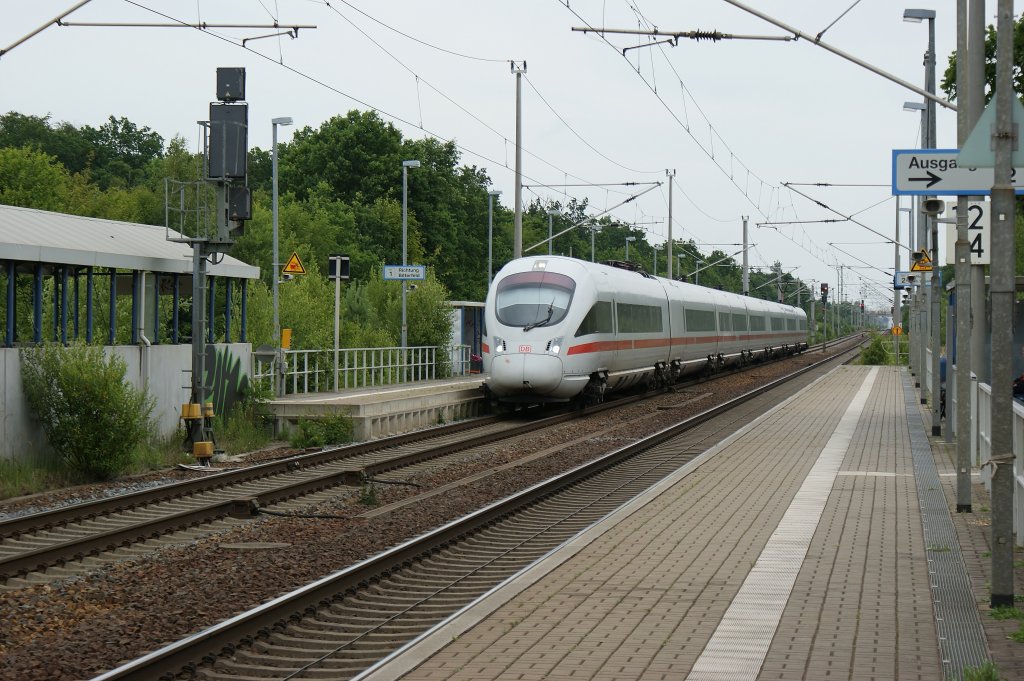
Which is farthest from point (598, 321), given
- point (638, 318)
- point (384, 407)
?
point (384, 407)

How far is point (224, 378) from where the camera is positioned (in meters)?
20.7

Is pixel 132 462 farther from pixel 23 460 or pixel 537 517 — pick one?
pixel 537 517

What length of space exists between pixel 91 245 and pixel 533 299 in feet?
31.5

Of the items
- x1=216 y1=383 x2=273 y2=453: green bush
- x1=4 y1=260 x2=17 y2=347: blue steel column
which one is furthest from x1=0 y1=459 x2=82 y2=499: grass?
x1=216 y1=383 x2=273 y2=453: green bush

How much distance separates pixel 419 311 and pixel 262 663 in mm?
27753

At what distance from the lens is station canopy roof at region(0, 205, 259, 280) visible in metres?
15.5

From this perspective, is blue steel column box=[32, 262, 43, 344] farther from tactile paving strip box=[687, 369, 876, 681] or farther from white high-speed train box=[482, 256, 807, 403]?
white high-speed train box=[482, 256, 807, 403]

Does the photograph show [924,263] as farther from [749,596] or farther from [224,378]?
[749,596]

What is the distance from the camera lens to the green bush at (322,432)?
20141 millimetres

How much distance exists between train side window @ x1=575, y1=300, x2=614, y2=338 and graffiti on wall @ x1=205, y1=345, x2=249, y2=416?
268 inches

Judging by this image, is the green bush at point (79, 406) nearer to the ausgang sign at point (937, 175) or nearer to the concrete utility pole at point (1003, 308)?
the ausgang sign at point (937, 175)

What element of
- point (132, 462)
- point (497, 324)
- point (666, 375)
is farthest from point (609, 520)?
point (666, 375)

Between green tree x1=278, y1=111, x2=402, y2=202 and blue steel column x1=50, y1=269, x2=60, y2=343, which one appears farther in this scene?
green tree x1=278, y1=111, x2=402, y2=202

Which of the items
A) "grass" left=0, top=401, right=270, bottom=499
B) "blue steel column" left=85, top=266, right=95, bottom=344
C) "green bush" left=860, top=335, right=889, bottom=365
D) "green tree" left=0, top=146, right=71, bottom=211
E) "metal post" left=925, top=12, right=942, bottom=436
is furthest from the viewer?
"green bush" left=860, top=335, right=889, bottom=365
